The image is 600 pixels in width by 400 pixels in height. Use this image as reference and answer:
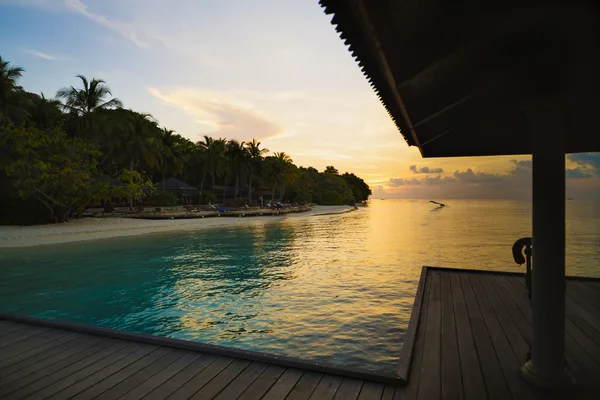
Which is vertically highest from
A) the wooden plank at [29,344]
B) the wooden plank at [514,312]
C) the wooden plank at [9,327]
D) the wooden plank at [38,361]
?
the wooden plank at [514,312]

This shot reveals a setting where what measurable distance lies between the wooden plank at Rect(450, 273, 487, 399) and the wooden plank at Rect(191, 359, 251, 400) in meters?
1.98

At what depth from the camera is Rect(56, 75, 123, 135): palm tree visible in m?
29.6

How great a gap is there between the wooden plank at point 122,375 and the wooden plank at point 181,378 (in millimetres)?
432

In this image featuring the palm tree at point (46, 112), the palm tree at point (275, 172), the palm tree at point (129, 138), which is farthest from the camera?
the palm tree at point (275, 172)

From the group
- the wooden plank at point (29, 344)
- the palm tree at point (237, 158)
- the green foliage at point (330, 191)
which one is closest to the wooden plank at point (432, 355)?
the wooden plank at point (29, 344)

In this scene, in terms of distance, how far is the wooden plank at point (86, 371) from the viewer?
3.00 meters

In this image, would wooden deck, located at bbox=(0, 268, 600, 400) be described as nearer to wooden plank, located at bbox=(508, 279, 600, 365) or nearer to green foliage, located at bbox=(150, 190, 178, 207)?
wooden plank, located at bbox=(508, 279, 600, 365)

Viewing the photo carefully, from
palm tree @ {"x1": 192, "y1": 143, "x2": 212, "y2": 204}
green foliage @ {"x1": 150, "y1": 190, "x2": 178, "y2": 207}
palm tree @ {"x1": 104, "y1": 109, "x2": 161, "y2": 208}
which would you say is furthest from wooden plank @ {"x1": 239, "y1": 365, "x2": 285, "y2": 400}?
palm tree @ {"x1": 192, "y1": 143, "x2": 212, "y2": 204}

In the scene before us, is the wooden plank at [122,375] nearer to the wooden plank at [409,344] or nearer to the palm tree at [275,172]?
the wooden plank at [409,344]

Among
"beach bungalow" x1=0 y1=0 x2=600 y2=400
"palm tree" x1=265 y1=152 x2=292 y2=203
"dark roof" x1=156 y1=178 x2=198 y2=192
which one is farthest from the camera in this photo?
"palm tree" x1=265 y1=152 x2=292 y2=203

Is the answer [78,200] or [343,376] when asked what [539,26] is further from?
[78,200]

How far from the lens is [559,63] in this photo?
91.0 inches

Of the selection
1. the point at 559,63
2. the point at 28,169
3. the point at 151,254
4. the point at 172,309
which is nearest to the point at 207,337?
the point at 172,309

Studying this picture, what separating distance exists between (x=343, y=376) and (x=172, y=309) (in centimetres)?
641
